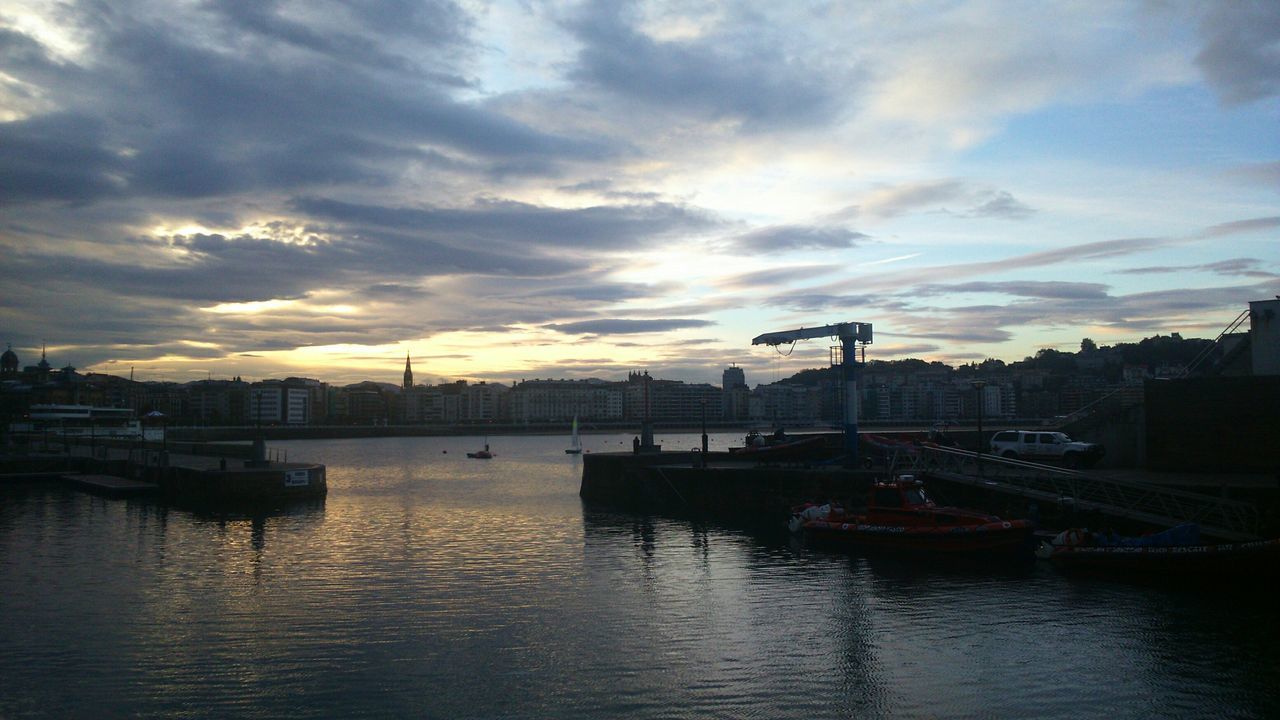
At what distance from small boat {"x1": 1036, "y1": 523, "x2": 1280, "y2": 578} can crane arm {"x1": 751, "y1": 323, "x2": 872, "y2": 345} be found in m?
17.7

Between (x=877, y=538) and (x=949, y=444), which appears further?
(x=949, y=444)

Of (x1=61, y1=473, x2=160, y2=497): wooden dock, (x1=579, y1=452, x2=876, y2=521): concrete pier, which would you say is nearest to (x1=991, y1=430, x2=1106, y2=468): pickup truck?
(x1=579, y1=452, x2=876, y2=521): concrete pier

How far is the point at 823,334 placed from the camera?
46.0 meters

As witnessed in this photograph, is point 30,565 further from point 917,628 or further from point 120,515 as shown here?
point 917,628

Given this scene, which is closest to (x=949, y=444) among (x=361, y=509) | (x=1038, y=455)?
(x=1038, y=455)

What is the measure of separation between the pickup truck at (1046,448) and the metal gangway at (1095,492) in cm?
449

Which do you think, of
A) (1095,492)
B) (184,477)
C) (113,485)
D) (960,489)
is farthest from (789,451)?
(113,485)

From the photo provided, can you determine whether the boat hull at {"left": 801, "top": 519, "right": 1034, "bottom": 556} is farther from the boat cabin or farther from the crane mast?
the crane mast

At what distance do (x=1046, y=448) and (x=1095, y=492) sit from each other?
10.1m

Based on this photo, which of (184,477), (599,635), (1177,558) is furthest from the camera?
(184,477)

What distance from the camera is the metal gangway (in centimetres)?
2561

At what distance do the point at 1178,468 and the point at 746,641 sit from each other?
2349 centimetres

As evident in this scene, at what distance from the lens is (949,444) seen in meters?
49.7

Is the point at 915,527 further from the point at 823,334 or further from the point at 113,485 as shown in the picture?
A: the point at 113,485
